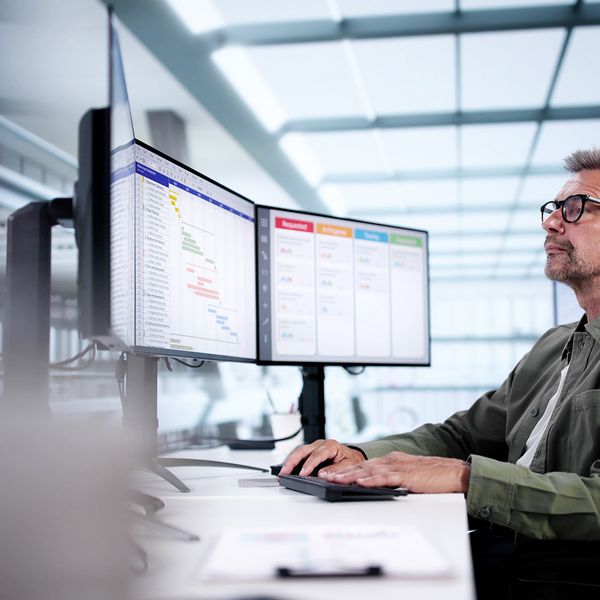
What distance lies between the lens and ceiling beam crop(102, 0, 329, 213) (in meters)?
3.47

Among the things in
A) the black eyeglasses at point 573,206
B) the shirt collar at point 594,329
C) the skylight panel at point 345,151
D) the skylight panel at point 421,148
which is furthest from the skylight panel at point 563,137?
the shirt collar at point 594,329

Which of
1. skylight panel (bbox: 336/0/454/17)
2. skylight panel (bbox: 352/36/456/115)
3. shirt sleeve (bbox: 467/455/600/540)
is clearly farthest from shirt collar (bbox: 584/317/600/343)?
skylight panel (bbox: 352/36/456/115)

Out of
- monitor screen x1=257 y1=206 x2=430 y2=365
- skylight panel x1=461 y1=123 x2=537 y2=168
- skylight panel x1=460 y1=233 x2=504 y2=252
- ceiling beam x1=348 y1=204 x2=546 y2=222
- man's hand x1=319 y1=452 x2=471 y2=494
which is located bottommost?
man's hand x1=319 y1=452 x2=471 y2=494

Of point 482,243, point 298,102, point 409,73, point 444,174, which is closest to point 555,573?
point 409,73

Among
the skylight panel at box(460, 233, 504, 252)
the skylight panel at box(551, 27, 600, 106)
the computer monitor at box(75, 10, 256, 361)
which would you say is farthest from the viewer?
the skylight panel at box(460, 233, 504, 252)

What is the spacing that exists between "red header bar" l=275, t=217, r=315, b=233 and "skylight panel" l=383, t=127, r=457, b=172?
3.82 meters

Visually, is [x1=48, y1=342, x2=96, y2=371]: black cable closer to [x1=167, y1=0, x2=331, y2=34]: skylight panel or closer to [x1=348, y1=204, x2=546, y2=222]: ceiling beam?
[x1=167, y1=0, x2=331, y2=34]: skylight panel

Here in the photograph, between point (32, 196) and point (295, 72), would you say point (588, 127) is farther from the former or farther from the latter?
point (32, 196)

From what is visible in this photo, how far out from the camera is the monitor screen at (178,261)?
1.20 meters

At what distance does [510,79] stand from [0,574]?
4.68 m

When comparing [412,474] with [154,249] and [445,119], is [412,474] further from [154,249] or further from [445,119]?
[445,119]

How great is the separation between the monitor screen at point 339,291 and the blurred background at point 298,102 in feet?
1.24

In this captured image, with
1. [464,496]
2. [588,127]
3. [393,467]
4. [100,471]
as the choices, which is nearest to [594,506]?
[464,496]

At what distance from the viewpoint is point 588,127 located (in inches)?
216
